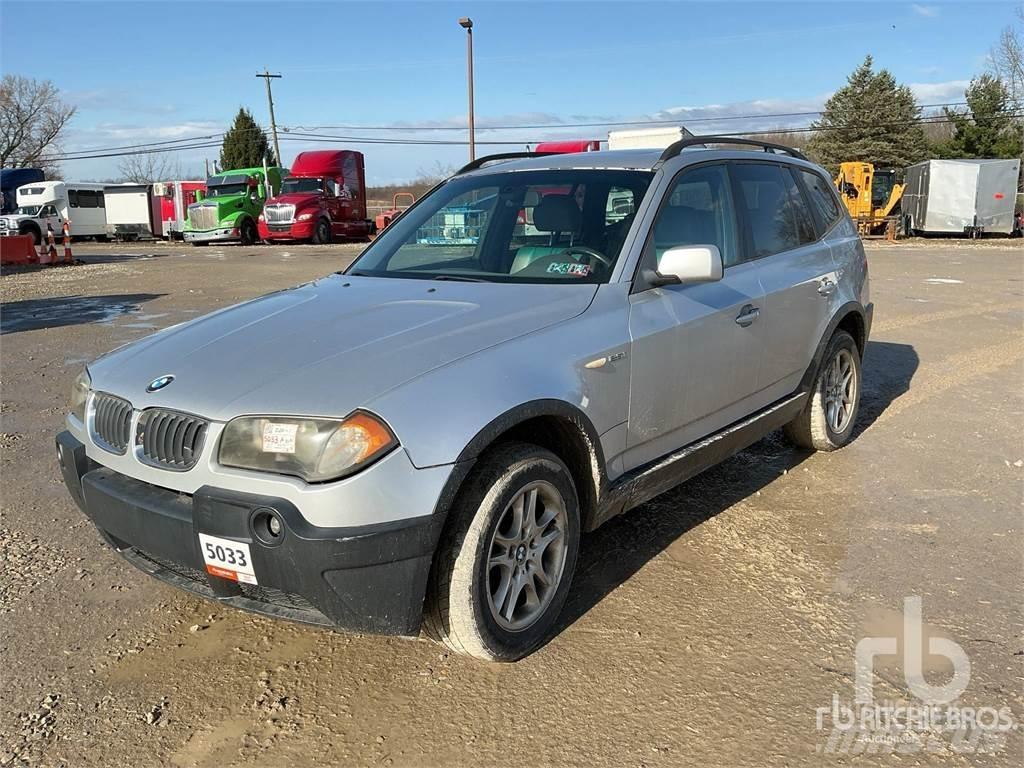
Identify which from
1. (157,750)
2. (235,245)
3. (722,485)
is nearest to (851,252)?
(722,485)

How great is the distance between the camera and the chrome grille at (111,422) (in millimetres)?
2797

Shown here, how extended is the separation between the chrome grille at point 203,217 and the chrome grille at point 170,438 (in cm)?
3173

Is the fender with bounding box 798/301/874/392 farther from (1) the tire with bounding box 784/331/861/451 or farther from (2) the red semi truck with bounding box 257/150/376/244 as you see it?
(2) the red semi truck with bounding box 257/150/376/244

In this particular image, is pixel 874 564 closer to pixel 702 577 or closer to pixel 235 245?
pixel 702 577

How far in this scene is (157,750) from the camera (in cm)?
244

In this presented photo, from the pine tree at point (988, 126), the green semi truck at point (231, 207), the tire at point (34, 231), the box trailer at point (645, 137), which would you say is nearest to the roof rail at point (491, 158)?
the box trailer at point (645, 137)

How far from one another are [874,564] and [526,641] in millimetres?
1750

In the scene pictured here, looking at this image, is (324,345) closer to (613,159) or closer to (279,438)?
(279,438)

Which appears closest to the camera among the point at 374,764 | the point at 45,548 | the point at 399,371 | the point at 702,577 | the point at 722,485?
the point at 374,764

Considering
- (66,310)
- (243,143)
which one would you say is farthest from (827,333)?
(243,143)

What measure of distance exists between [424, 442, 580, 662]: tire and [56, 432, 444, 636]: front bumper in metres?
0.13

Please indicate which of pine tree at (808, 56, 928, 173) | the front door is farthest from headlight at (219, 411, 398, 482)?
pine tree at (808, 56, 928, 173)

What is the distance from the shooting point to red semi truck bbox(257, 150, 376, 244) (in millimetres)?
29500

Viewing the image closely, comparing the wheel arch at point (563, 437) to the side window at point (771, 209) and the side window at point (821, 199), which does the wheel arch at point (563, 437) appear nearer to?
the side window at point (771, 209)
